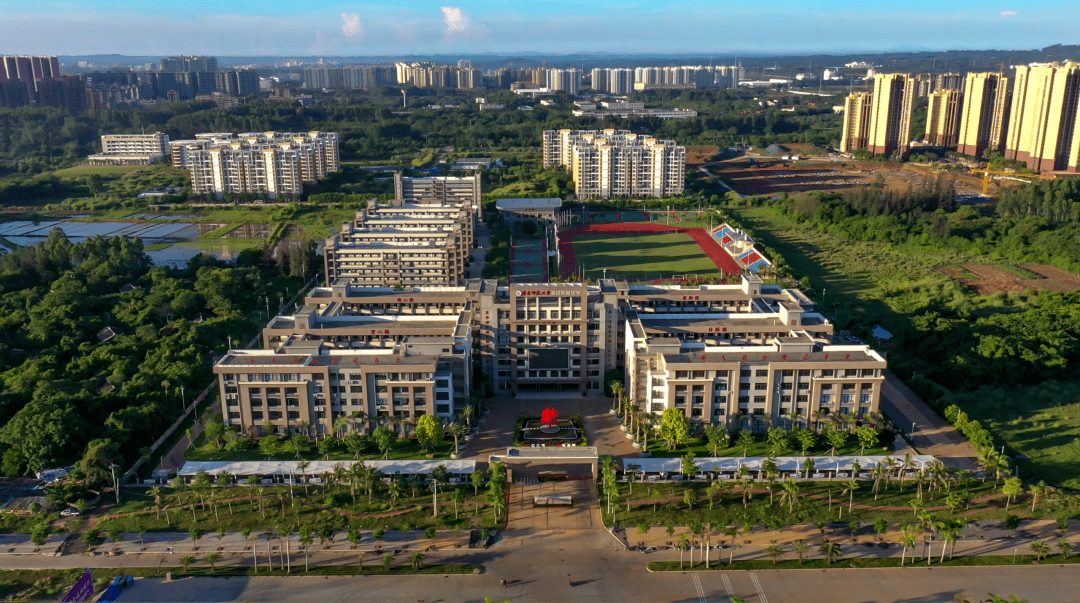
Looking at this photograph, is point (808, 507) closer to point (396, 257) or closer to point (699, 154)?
point (396, 257)

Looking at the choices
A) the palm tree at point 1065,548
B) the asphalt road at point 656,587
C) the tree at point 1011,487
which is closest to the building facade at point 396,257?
the asphalt road at point 656,587

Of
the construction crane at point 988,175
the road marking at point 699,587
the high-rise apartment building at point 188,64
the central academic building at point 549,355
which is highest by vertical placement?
the high-rise apartment building at point 188,64

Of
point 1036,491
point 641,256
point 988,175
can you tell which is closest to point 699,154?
point 988,175

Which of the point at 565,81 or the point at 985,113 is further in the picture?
the point at 565,81

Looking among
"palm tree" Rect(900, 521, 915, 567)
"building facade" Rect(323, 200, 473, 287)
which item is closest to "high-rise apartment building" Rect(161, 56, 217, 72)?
"building facade" Rect(323, 200, 473, 287)

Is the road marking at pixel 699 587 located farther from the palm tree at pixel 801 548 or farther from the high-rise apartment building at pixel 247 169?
the high-rise apartment building at pixel 247 169

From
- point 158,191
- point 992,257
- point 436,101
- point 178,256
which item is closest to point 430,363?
point 178,256
